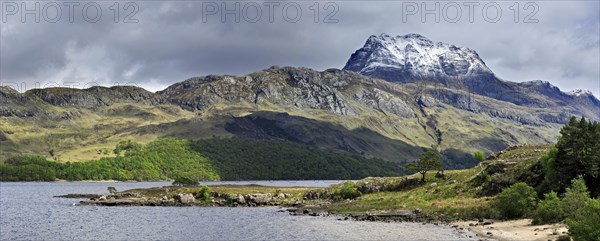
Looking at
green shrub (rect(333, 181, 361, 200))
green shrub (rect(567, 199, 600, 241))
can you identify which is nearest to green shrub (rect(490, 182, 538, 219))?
green shrub (rect(567, 199, 600, 241))

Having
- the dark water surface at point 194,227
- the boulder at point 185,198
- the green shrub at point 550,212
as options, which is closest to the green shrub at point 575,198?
the green shrub at point 550,212

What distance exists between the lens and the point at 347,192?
136875 millimetres

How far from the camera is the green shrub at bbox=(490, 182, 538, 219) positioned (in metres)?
84.2

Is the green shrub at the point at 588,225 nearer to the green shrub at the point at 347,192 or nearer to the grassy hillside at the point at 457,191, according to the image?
the grassy hillside at the point at 457,191

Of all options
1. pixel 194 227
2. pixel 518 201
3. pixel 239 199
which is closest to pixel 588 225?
pixel 518 201

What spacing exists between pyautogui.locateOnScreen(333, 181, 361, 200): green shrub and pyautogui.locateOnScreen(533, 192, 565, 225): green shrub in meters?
62.2

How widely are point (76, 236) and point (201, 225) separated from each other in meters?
21.6

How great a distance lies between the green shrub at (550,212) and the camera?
7225 centimetres

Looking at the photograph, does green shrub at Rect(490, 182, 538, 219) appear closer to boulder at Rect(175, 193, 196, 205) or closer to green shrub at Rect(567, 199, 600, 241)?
green shrub at Rect(567, 199, 600, 241)

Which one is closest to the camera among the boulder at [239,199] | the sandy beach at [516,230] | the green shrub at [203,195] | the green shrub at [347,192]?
the sandy beach at [516,230]

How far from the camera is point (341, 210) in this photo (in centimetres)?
11531

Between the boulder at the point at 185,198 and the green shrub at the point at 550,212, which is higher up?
the green shrub at the point at 550,212

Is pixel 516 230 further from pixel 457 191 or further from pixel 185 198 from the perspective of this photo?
pixel 185 198

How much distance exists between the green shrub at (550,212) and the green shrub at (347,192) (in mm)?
62210
